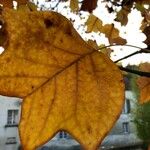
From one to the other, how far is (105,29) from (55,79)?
101 cm

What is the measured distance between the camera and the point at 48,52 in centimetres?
39

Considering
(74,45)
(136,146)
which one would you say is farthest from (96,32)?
(136,146)

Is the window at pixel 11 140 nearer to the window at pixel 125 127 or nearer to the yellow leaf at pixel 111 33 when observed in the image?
the window at pixel 125 127

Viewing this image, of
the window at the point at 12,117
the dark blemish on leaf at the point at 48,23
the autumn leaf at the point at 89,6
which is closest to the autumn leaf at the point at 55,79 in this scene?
the dark blemish on leaf at the point at 48,23

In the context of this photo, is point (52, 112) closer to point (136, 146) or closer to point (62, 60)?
point (62, 60)

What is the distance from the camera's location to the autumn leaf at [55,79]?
1.21 ft

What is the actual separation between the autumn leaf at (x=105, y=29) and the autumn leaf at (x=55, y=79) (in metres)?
0.77

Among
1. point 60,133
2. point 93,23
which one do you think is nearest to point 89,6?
point 93,23

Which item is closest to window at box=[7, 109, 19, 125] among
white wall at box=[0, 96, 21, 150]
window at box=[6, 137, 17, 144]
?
white wall at box=[0, 96, 21, 150]

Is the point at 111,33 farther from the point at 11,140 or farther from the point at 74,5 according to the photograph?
the point at 11,140

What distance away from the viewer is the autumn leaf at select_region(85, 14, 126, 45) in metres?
1.23

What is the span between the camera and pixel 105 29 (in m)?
1.38

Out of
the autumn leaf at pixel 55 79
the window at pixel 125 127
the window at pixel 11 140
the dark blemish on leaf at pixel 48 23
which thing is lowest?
the window at pixel 11 140

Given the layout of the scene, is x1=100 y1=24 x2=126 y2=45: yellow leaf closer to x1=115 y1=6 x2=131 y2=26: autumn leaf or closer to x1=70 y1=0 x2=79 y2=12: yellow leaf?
x1=115 y1=6 x2=131 y2=26: autumn leaf
